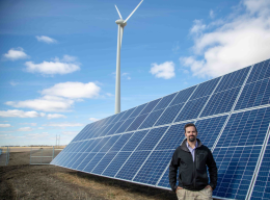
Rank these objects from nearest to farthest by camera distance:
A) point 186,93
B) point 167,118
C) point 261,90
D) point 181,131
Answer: point 261,90, point 181,131, point 167,118, point 186,93

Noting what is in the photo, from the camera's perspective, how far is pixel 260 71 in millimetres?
9812

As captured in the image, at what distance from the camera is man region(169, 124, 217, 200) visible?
201 inches

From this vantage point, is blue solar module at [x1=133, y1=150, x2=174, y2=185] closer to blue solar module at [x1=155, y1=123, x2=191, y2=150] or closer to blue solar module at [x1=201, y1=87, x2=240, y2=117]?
blue solar module at [x1=155, y1=123, x2=191, y2=150]

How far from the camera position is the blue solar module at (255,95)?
8.15 meters

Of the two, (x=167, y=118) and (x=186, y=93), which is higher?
(x=186, y=93)

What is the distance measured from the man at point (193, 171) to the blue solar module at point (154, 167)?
10.7 ft

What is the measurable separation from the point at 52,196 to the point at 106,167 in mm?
3284

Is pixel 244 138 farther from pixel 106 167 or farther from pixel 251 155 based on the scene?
pixel 106 167

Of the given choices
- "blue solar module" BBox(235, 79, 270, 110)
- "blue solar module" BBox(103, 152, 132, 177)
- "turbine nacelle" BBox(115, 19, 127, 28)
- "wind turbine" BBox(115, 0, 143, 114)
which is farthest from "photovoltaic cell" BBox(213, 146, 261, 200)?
"turbine nacelle" BBox(115, 19, 127, 28)

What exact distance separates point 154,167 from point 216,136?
9.75 ft

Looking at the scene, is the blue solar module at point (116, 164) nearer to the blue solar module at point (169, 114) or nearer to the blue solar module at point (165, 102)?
the blue solar module at point (169, 114)

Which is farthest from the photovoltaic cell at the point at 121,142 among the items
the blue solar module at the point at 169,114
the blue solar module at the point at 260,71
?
the blue solar module at the point at 260,71

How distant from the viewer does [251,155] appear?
6422mm

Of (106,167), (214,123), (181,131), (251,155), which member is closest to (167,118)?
(181,131)
